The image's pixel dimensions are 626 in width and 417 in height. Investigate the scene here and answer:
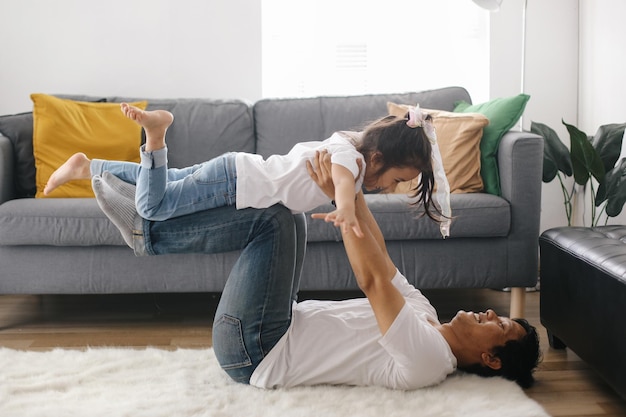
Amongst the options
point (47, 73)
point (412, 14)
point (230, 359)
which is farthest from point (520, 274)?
point (47, 73)

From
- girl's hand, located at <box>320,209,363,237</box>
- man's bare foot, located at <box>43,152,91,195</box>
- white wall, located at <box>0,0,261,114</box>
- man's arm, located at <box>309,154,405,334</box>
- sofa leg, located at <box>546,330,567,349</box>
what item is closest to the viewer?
girl's hand, located at <box>320,209,363,237</box>

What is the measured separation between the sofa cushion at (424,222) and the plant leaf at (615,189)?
556 mm

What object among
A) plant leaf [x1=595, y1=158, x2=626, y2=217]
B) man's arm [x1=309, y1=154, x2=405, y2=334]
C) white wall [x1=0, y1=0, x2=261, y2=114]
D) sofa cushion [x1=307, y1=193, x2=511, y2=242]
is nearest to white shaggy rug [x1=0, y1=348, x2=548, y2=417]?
man's arm [x1=309, y1=154, x2=405, y2=334]

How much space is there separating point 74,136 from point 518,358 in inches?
90.5

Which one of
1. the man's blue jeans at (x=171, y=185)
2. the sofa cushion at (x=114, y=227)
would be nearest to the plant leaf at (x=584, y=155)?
the sofa cushion at (x=114, y=227)

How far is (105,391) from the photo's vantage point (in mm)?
2062

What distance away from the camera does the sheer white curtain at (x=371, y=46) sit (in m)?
4.32

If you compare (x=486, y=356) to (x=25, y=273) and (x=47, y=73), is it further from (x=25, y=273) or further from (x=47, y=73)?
(x=47, y=73)

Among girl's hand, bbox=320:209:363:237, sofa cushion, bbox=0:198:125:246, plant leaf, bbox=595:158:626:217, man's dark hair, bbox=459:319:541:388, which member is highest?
girl's hand, bbox=320:209:363:237

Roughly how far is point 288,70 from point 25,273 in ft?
6.84

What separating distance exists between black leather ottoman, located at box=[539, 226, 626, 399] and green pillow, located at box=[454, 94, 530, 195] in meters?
0.59

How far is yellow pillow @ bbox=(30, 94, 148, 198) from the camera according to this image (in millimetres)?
3314

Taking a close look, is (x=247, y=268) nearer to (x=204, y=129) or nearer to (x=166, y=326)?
(x=166, y=326)

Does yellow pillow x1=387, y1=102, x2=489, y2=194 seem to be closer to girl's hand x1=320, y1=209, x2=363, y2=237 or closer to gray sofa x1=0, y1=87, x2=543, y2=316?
gray sofa x1=0, y1=87, x2=543, y2=316
